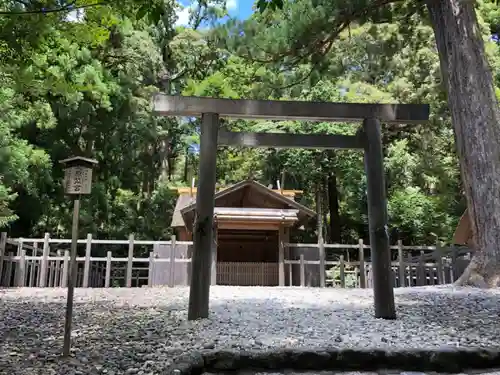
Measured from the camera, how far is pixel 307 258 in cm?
1280

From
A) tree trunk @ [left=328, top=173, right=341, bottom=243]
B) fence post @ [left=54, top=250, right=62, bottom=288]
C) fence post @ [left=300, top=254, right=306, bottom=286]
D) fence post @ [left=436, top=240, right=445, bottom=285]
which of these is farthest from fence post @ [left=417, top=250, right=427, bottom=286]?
fence post @ [left=54, top=250, right=62, bottom=288]

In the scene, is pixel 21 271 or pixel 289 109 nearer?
pixel 289 109

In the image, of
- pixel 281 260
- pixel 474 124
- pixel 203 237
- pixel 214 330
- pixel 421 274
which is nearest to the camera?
pixel 214 330

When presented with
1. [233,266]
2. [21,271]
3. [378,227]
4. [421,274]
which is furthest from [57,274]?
[421,274]

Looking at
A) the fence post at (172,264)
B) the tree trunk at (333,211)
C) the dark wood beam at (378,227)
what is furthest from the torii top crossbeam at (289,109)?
the tree trunk at (333,211)

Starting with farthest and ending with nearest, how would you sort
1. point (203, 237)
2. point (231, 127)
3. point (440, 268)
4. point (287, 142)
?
point (231, 127)
point (440, 268)
point (287, 142)
point (203, 237)

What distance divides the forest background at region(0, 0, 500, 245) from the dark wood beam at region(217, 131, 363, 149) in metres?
3.91

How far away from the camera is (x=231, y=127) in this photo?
62.9ft

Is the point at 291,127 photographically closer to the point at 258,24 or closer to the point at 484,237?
the point at 258,24

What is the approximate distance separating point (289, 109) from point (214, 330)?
2.85 meters

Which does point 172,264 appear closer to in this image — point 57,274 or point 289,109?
point 57,274

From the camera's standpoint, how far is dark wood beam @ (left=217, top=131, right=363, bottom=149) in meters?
5.69

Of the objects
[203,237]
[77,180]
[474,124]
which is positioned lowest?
[203,237]

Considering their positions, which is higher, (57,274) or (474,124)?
(474,124)
